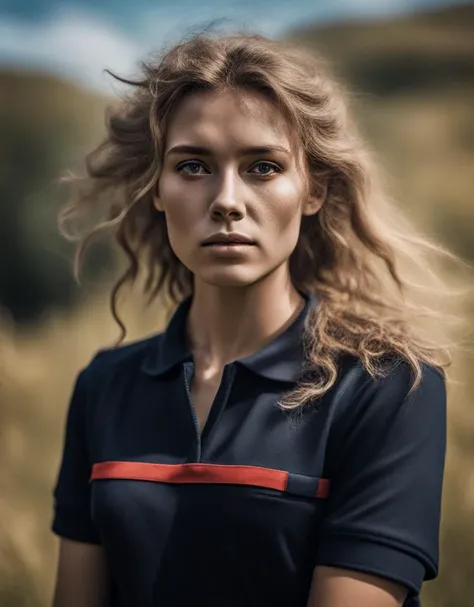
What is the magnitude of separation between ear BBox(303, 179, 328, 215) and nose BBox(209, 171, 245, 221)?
19cm

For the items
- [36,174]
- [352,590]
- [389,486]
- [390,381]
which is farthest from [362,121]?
[352,590]

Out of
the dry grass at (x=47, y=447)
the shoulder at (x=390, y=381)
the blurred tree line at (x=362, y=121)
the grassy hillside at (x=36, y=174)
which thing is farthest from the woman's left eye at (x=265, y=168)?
the grassy hillside at (x=36, y=174)

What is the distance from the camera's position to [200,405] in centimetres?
186

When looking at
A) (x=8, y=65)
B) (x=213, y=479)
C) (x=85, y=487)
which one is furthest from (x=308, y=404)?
(x=8, y=65)

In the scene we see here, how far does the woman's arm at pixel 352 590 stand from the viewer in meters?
1.63

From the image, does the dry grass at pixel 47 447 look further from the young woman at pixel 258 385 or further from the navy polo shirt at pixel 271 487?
the navy polo shirt at pixel 271 487

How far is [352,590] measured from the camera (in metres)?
1.64

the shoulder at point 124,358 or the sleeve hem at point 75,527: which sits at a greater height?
the shoulder at point 124,358

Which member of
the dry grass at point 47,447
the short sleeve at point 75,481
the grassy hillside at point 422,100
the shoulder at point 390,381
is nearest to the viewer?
the shoulder at point 390,381

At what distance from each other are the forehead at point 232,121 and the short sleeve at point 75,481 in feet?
1.94

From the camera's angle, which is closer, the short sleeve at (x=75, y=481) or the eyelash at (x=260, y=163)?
the eyelash at (x=260, y=163)

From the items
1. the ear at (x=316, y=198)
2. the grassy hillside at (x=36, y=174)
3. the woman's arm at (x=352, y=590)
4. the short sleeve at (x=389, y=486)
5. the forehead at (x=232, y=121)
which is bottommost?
the woman's arm at (x=352, y=590)

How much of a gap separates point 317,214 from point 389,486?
1.94 feet

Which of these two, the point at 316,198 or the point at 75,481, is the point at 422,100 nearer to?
the point at 316,198
